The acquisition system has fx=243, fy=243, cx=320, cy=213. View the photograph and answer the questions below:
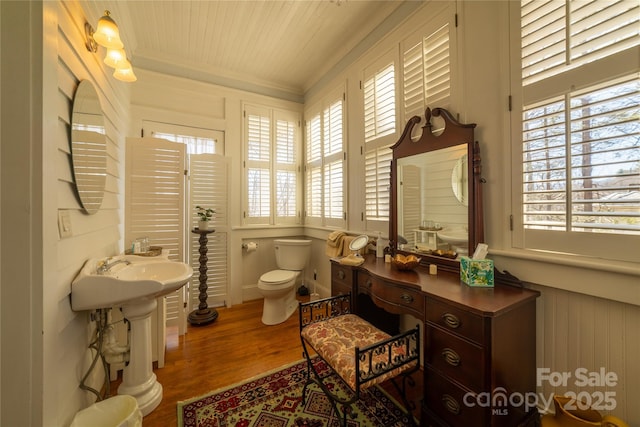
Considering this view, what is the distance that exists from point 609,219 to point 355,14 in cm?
231

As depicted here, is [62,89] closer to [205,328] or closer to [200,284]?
[200,284]

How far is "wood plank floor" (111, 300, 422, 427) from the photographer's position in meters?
1.64

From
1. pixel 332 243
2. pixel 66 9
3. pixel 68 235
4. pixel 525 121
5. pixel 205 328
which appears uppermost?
pixel 66 9

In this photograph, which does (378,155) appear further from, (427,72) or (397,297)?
(397,297)

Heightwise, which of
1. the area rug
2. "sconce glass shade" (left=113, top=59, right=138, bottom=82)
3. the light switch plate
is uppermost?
"sconce glass shade" (left=113, top=59, right=138, bottom=82)

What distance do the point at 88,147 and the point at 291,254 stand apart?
2121mm

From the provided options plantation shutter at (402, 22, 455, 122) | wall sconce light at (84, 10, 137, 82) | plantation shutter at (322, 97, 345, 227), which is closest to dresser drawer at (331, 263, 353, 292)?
plantation shutter at (322, 97, 345, 227)

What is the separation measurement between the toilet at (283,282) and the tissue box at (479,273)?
69.2 inches

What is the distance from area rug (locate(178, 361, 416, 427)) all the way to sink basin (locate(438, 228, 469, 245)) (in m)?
1.09

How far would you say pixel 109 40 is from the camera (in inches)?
51.8

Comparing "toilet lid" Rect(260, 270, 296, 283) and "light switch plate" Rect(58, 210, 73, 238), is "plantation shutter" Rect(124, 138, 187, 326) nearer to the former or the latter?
"toilet lid" Rect(260, 270, 296, 283)

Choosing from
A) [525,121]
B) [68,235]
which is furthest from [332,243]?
[68,235]

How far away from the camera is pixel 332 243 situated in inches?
96.9

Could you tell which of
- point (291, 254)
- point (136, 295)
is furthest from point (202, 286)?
point (136, 295)
